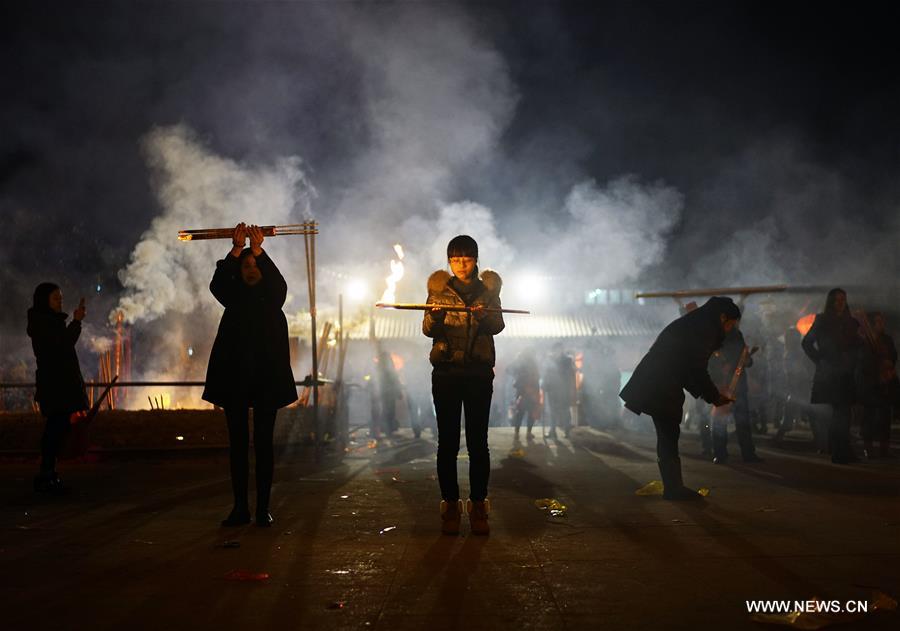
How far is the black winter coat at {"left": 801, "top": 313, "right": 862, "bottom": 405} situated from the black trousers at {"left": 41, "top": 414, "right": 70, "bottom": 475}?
7998mm

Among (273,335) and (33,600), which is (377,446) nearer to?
(273,335)

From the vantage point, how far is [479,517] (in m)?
4.55

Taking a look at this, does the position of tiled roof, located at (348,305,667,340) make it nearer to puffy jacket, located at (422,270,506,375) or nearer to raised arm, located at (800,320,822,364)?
raised arm, located at (800,320,822,364)

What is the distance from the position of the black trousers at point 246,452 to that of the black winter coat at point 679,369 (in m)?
2.91

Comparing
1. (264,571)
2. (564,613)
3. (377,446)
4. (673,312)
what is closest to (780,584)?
(564,613)

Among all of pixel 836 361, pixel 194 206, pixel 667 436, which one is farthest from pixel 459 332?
pixel 194 206

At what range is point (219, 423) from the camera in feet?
34.3

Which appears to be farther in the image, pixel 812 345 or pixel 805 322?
pixel 805 322

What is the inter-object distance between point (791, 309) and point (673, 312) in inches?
389

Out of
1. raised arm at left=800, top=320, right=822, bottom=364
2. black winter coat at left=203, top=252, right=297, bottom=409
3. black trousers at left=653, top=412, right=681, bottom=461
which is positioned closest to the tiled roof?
raised arm at left=800, top=320, right=822, bottom=364

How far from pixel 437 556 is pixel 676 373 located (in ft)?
10.5

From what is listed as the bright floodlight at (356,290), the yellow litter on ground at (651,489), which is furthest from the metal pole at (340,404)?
the bright floodlight at (356,290)

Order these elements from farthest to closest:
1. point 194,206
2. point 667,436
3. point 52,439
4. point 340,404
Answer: point 194,206 < point 340,404 < point 52,439 < point 667,436

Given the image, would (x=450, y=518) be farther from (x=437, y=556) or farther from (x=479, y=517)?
(x=437, y=556)
